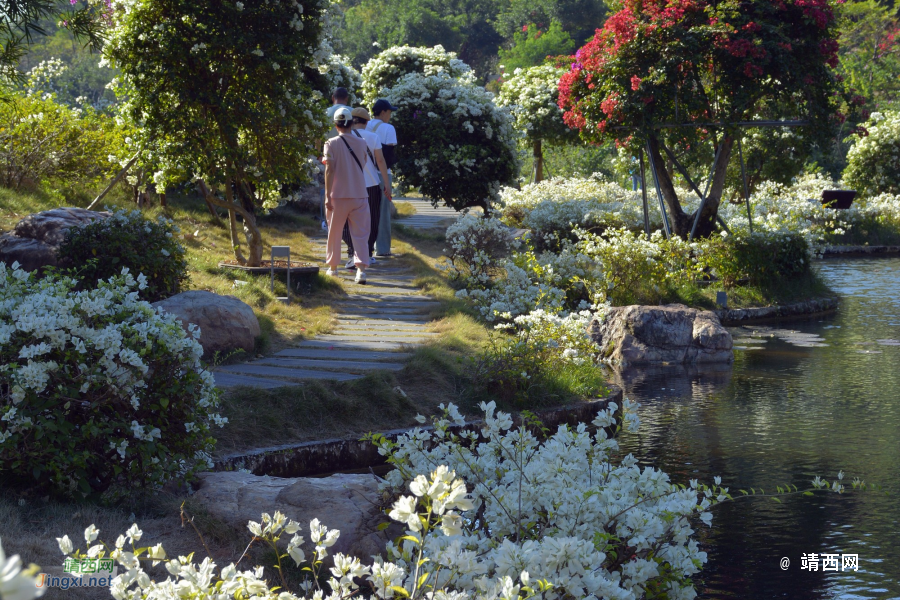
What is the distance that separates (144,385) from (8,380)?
56 cm

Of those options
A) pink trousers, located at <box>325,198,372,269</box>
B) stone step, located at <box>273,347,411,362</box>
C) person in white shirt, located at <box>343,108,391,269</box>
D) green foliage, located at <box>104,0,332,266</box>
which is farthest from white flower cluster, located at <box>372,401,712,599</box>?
person in white shirt, located at <box>343,108,391,269</box>

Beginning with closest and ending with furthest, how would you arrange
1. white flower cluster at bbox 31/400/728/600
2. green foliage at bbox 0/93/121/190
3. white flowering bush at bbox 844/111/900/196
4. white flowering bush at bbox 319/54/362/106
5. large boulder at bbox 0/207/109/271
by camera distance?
white flower cluster at bbox 31/400/728/600
large boulder at bbox 0/207/109/271
green foliage at bbox 0/93/121/190
white flowering bush at bbox 319/54/362/106
white flowering bush at bbox 844/111/900/196

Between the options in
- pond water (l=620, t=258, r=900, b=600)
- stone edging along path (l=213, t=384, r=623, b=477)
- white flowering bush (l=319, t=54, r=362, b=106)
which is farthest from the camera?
white flowering bush (l=319, t=54, r=362, b=106)

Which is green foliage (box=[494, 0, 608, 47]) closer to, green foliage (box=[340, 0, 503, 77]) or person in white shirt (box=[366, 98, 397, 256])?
green foliage (box=[340, 0, 503, 77])

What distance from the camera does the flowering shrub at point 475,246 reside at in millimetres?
10703

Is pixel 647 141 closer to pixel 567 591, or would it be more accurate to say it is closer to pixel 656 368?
pixel 656 368

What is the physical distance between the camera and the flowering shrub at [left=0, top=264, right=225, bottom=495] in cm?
387

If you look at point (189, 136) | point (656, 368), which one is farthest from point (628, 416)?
point (189, 136)

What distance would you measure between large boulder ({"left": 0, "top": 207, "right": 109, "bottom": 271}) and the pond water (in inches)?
198

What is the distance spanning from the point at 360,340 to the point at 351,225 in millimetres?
2266

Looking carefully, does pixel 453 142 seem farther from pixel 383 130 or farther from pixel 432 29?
pixel 432 29

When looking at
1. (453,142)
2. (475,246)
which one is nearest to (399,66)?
(453,142)

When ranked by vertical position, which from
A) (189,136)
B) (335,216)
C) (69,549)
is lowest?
(69,549)

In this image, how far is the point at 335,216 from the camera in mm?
9438
